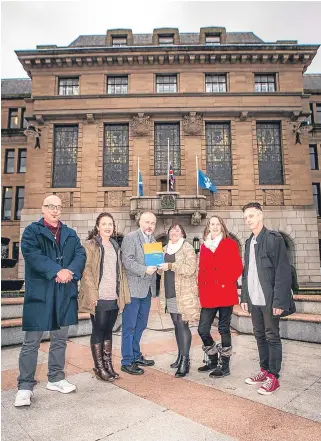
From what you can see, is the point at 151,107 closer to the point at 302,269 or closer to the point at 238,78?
the point at 238,78

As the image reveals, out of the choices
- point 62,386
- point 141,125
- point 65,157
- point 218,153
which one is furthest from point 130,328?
point 65,157

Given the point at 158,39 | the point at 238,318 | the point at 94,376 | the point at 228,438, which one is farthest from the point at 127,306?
the point at 158,39

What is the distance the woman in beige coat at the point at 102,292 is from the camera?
4.08m

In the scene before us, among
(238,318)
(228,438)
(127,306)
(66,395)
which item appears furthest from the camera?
(238,318)

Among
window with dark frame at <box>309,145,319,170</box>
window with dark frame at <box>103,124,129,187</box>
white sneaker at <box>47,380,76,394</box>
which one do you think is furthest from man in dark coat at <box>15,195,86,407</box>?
window with dark frame at <box>309,145,319,170</box>

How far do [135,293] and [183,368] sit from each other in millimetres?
1257

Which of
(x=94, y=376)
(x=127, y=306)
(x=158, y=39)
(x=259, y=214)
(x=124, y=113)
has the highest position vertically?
(x=158, y=39)

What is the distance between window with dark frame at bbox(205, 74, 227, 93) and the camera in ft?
66.7

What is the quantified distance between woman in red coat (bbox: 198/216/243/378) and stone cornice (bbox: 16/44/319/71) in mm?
18777

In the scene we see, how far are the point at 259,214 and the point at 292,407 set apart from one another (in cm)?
229

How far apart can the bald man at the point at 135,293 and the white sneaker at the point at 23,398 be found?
1.45m

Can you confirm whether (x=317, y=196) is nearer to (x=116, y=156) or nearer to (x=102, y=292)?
(x=116, y=156)

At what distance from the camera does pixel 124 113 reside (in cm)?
1944

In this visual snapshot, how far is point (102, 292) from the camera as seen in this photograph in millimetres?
4176
